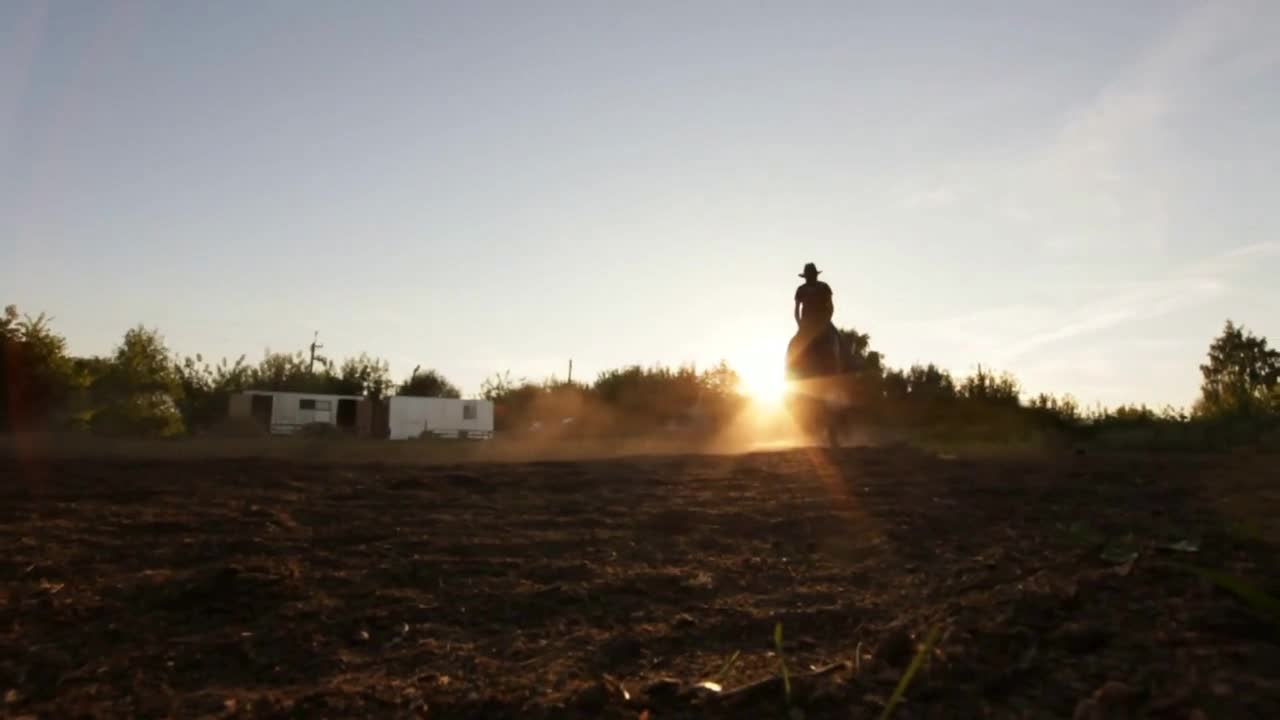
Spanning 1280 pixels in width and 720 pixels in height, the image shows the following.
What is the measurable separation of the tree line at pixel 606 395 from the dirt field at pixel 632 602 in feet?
28.7

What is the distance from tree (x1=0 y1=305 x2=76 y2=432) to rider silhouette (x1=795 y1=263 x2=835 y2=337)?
786 inches

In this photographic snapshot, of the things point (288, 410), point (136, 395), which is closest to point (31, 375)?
point (136, 395)

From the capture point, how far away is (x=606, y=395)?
44.8 meters

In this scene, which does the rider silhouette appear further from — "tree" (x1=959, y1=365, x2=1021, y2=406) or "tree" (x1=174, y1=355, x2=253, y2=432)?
"tree" (x1=174, y1=355, x2=253, y2=432)

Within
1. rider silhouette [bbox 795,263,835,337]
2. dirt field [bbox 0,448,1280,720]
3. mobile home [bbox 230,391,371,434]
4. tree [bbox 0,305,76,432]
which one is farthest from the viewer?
mobile home [bbox 230,391,371,434]

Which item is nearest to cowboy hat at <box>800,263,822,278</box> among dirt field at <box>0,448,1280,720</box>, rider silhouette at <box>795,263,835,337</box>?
rider silhouette at <box>795,263,835,337</box>

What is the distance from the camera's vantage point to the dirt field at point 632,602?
2.03m

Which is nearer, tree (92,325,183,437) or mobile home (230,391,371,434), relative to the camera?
tree (92,325,183,437)

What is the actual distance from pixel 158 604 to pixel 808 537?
293cm

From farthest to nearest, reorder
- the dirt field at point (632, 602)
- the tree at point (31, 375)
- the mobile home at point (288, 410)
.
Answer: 1. the mobile home at point (288, 410)
2. the tree at point (31, 375)
3. the dirt field at point (632, 602)

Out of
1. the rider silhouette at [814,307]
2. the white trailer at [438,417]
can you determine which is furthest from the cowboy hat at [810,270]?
the white trailer at [438,417]

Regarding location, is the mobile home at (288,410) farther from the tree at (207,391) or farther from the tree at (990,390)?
the tree at (990,390)

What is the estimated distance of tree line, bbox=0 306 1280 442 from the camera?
585 inches

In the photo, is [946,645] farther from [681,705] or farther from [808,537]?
[808,537]
